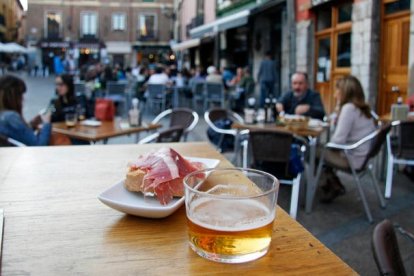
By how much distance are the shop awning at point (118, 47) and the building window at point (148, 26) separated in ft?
4.60

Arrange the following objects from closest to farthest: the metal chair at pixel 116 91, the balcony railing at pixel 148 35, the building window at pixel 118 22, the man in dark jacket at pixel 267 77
Answer: 1. the metal chair at pixel 116 91
2. the man in dark jacket at pixel 267 77
3. the building window at pixel 118 22
4. the balcony railing at pixel 148 35

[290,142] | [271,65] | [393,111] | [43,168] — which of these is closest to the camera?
[43,168]

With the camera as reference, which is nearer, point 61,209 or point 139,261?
point 139,261

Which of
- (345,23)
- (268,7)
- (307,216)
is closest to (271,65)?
(268,7)

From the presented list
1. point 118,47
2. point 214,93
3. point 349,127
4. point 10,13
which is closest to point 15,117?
point 10,13

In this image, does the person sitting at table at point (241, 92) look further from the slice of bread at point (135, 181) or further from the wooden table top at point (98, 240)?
the slice of bread at point (135, 181)

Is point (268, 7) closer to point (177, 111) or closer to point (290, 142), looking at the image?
point (177, 111)

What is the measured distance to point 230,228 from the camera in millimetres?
804

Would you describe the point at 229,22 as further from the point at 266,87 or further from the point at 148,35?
the point at 148,35

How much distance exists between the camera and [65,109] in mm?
4660

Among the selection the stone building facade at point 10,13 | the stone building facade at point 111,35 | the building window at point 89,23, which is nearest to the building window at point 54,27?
the stone building facade at point 111,35

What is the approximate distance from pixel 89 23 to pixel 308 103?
29.6 meters

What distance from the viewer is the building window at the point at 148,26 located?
32.8m

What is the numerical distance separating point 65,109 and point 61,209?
12.5 feet
